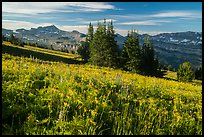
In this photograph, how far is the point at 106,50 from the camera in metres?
68.6

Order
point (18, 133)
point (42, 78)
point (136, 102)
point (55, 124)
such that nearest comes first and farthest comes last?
point (18, 133) < point (55, 124) < point (136, 102) < point (42, 78)

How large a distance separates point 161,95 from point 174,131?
12.3 ft

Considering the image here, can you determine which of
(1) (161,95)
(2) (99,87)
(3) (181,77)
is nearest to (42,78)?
(2) (99,87)

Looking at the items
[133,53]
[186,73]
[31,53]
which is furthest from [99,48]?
[186,73]

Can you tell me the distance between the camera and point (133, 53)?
6638 centimetres

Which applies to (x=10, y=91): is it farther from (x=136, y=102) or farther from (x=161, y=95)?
(x=161, y=95)

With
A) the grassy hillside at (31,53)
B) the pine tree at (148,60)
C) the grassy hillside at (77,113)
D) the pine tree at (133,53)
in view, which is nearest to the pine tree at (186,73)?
the pine tree at (148,60)

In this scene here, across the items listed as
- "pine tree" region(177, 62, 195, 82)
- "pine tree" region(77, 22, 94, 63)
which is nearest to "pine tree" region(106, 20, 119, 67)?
"pine tree" region(177, 62, 195, 82)

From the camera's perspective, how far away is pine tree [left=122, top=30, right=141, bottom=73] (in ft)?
217

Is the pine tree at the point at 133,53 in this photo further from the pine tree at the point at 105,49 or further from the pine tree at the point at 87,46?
the pine tree at the point at 87,46

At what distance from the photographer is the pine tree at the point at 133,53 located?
217 ft

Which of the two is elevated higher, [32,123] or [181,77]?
[32,123]

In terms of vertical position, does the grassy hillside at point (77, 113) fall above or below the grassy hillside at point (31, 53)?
above

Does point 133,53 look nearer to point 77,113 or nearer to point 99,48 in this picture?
point 99,48
